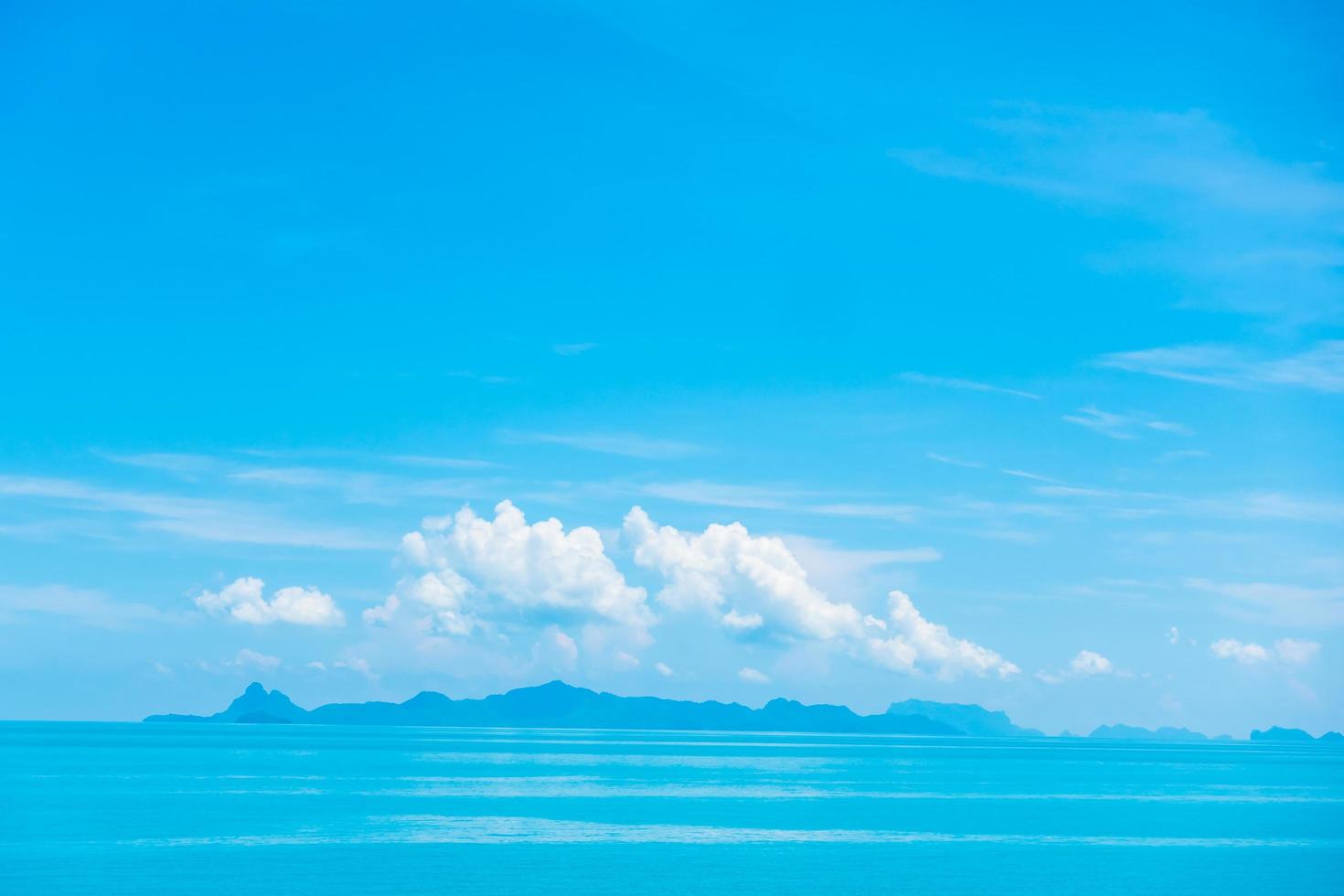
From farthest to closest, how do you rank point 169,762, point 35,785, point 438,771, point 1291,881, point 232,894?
point 169,762 < point 438,771 < point 35,785 < point 1291,881 < point 232,894

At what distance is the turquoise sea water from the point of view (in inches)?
2026

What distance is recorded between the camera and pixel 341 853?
5750cm

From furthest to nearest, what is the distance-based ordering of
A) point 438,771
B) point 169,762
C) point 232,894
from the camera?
1. point 169,762
2. point 438,771
3. point 232,894

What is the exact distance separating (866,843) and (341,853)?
86.3ft

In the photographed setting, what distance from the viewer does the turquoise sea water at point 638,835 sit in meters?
51.5

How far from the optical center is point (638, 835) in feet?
222

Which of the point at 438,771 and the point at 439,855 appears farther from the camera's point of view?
the point at 438,771

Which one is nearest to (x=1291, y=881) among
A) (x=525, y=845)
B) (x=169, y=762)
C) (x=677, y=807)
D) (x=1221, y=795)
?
(x=525, y=845)

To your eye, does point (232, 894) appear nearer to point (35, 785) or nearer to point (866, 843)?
point (866, 843)

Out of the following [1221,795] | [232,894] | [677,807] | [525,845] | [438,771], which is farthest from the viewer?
[438,771]

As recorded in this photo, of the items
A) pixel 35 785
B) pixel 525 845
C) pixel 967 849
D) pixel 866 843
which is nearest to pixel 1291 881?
pixel 967 849

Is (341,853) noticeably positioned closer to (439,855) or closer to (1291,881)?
(439,855)

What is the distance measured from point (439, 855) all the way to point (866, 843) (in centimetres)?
2224

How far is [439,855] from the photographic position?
56.5 meters
